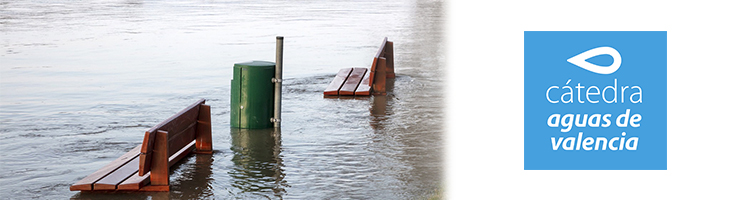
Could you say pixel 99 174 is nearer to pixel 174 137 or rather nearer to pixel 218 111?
pixel 174 137

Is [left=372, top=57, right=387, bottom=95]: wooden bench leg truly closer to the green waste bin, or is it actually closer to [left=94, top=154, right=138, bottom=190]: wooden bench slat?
the green waste bin

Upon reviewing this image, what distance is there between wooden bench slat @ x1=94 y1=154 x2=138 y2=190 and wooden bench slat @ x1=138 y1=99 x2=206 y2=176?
0.22 m

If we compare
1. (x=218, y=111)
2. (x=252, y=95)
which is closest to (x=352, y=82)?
(x=218, y=111)

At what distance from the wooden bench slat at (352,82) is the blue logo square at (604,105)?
6531 millimetres

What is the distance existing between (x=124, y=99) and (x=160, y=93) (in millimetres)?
666

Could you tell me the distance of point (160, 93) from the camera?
1184cm

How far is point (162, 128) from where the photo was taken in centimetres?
650

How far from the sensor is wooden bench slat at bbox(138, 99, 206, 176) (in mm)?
6273

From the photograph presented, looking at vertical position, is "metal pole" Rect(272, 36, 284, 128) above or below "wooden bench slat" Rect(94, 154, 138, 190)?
above

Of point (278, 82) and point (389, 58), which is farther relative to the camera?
point (389, 58)

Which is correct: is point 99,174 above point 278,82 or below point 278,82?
below

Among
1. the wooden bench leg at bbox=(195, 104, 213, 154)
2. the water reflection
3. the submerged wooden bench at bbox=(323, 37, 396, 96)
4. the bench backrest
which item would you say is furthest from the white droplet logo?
the submerged wooden bench at bbox=(323, 37, 396, 96)

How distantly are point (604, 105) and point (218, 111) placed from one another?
6170mm

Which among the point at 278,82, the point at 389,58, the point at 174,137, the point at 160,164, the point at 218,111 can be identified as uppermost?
the point at 389,58
